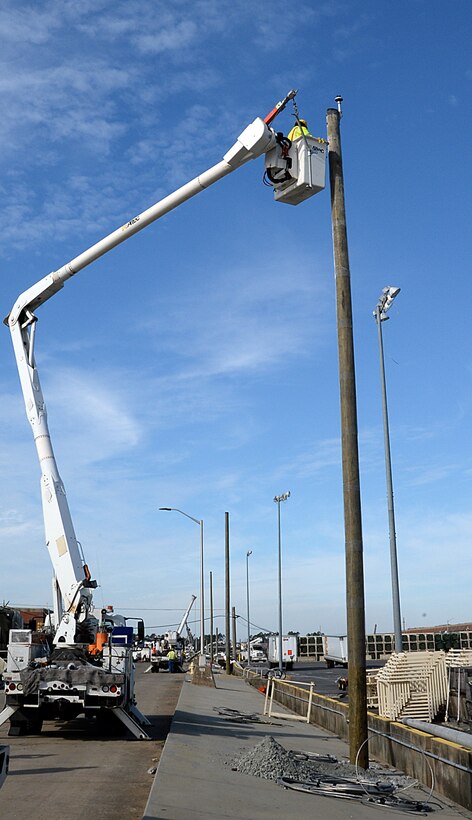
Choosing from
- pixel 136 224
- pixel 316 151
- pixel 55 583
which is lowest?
pixel 55 583

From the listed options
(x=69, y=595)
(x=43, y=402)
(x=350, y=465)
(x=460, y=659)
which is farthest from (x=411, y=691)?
(x=43, y=402)

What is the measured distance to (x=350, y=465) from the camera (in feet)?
38.1

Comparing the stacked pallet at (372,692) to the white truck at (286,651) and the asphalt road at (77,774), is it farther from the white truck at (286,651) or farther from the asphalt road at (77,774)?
the white truck at (286,651)

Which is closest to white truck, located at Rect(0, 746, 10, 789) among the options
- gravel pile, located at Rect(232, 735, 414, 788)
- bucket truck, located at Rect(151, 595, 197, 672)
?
gravel pile, located at Rect(232, 735, 414, 788)

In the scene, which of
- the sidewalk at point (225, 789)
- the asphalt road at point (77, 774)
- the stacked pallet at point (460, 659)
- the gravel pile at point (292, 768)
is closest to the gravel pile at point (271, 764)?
the gravel pile at point (292, 768)

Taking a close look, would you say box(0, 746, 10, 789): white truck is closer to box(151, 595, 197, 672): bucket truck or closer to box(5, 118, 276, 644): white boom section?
box(5, 118, 276, 644): white boom section

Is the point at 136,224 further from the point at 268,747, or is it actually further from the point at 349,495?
the point at 268,747

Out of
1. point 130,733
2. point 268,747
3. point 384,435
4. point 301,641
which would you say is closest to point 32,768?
point 268,747

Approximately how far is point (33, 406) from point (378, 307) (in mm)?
12540

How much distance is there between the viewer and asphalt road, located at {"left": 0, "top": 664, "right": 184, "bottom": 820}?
9852mm

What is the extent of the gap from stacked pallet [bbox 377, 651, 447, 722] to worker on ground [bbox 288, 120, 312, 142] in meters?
12.1

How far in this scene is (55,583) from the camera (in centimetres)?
1809

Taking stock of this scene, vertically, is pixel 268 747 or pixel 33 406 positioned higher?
pixel 33 406

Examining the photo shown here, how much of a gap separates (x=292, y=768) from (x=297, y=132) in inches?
359
